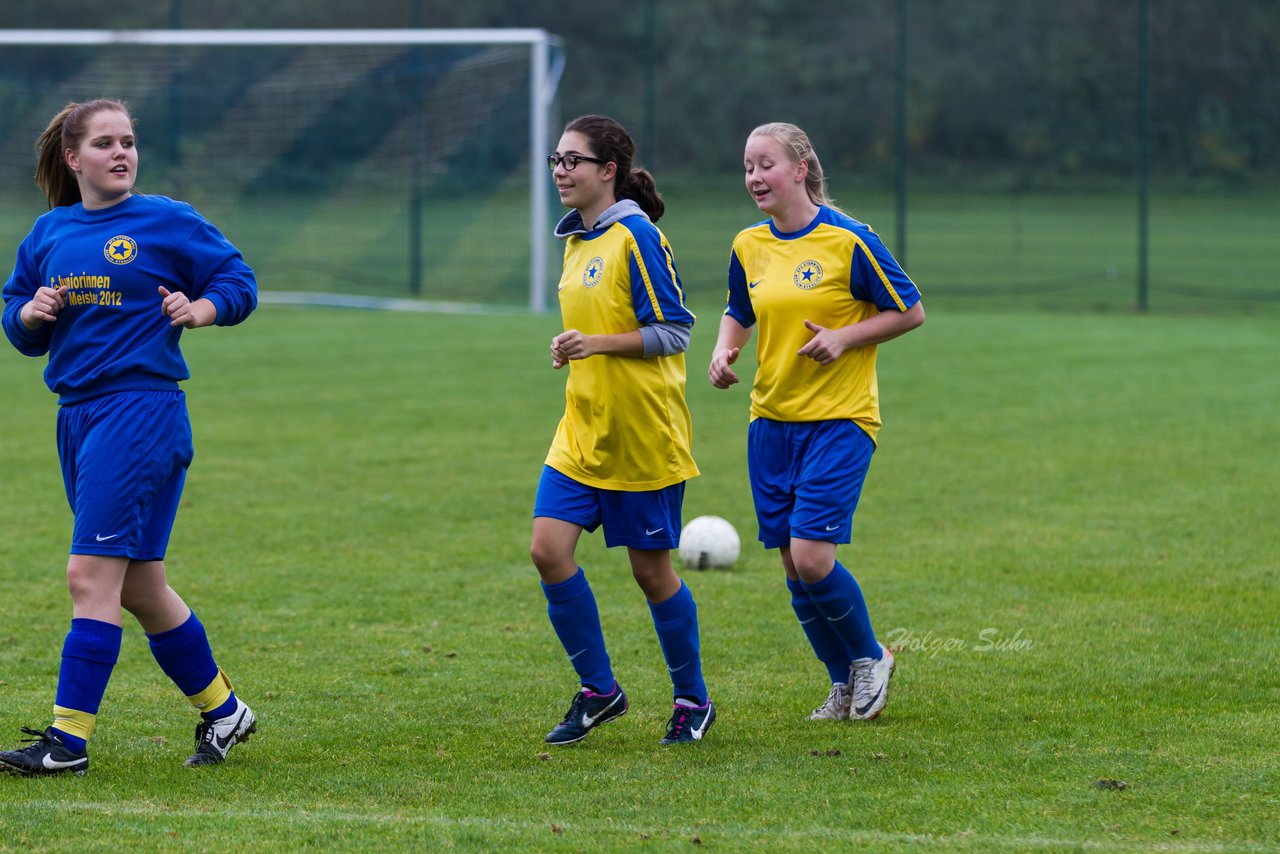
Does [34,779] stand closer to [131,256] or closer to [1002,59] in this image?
[131,256]

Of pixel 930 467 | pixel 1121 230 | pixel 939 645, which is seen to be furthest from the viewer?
pixel 1121 230

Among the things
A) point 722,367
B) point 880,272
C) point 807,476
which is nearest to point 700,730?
point 807,476

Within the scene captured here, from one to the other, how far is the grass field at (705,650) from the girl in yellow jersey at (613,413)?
13.6 inches

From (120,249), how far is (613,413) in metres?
1.47

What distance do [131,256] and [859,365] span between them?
7.15 ft

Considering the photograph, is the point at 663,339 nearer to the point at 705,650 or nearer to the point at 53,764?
the point at 705,650

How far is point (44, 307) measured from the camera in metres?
4.39

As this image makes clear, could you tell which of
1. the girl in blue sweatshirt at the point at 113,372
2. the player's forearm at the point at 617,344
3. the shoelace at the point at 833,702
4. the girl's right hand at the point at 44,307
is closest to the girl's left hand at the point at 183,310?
the girl in blue sweatshirt at the point at 113,372

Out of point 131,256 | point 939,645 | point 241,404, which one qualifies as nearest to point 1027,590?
point 939,645

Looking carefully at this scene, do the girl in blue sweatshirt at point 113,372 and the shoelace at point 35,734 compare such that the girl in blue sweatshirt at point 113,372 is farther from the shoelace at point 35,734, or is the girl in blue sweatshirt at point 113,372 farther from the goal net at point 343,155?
the goal net at point 343,155

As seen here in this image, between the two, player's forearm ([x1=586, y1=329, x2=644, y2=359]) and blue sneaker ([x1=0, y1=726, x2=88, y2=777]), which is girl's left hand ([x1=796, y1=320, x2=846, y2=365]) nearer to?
player's forearm ([x1=586, y1=329, x2=644, y2=359])

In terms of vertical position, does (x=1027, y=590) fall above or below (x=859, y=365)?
below

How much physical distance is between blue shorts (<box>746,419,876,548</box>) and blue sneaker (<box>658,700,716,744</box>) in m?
0.57

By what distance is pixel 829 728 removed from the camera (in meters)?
5.00
